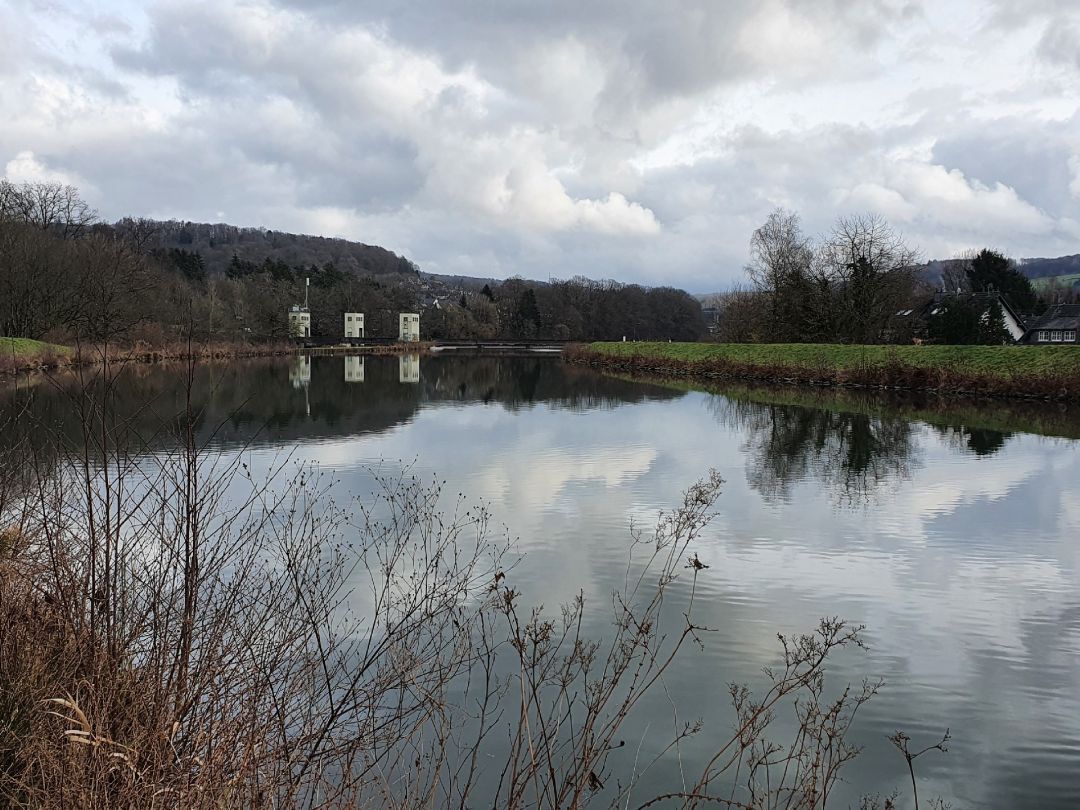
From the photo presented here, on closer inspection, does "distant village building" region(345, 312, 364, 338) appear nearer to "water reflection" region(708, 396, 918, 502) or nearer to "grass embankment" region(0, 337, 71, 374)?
"grass embankment" region(0, 337, 71, 374)

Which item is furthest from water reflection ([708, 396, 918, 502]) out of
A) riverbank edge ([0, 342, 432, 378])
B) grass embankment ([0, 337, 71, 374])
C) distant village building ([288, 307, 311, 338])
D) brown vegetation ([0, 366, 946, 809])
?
distant village building ([288, 307, 311, 338])

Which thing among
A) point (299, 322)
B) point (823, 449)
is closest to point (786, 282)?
point (823, 449)

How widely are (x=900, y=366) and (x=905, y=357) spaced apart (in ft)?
1.25

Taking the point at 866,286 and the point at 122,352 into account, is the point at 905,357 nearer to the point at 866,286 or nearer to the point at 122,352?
the point at 866,286

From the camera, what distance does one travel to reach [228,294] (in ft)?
222

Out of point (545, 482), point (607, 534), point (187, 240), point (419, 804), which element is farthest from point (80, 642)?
point (187, 240)

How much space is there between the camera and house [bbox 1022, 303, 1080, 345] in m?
50.2

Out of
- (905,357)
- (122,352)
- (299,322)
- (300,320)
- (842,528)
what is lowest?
(842,528)

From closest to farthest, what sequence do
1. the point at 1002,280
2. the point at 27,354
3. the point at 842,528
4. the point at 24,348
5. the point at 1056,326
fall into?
the point at 842,528 → the point at 27,354 → the point at 24,348 → the point at 1056,326 → the point at 1002,280

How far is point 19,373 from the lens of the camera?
88.3 ft

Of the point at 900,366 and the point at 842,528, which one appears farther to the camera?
the point at 900,366

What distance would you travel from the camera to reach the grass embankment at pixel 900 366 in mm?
22656

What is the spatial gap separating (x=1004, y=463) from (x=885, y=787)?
10.9m

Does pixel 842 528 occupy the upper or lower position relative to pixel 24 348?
lower
